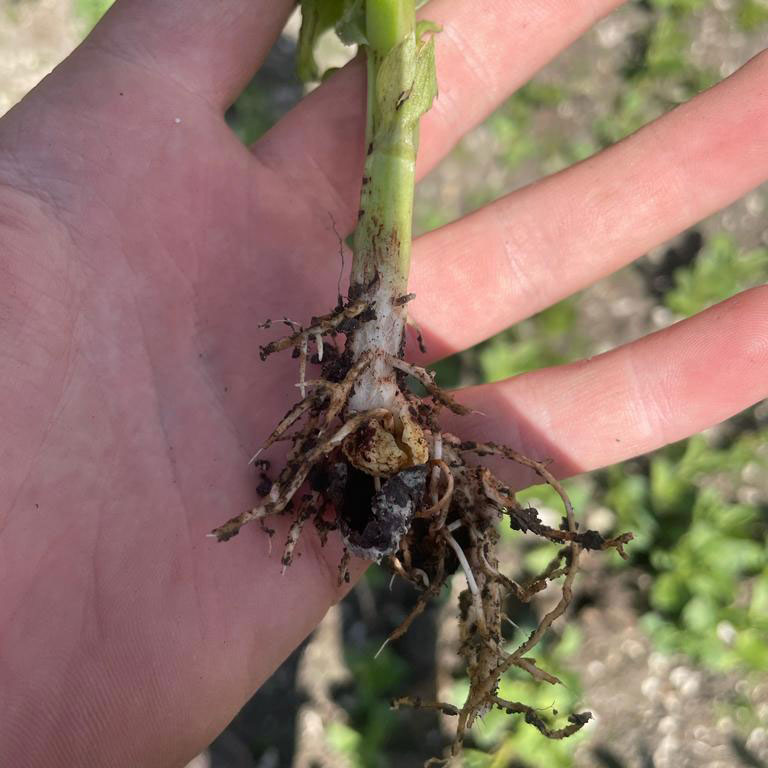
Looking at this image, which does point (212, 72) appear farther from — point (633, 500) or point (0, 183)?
point (633, 500)

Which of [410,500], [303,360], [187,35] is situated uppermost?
[187,35]

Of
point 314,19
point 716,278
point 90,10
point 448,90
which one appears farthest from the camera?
point 90,10

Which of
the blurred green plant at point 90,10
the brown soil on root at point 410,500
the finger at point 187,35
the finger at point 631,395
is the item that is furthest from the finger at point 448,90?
the blurred green plant at point 90,10

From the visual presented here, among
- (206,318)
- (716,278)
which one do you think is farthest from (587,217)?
(206,318)

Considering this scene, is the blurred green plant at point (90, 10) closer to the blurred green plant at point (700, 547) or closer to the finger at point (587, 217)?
the finger at point (587, 217)

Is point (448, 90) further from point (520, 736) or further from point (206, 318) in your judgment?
point (520, 736)

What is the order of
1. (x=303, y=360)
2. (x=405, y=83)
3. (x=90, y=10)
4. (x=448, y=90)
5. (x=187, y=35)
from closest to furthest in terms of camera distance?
(x=303, y=360)
(x=405, y=83)
(x=187, y=35)
(x=448, y=90)
(x=90, y=10)
